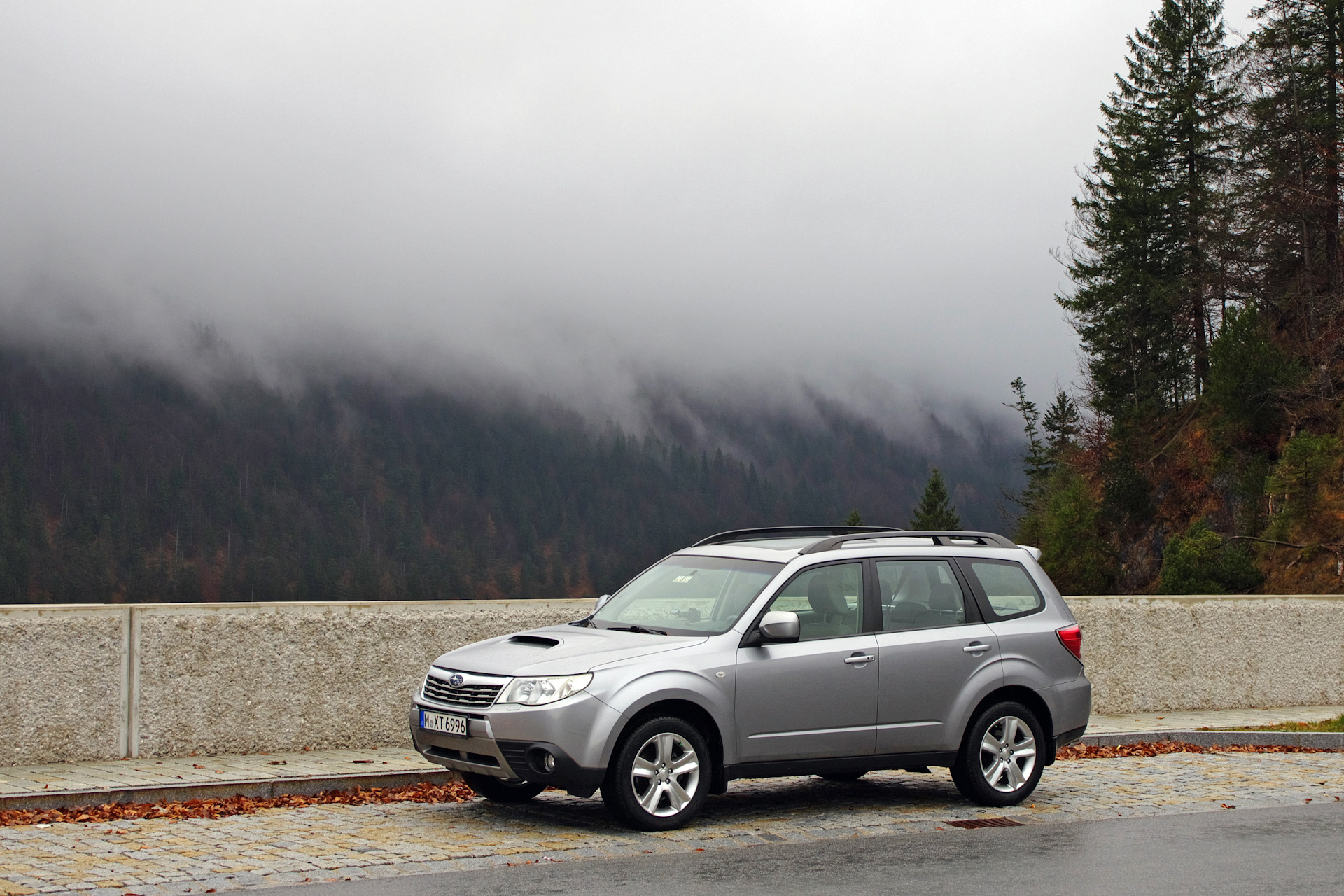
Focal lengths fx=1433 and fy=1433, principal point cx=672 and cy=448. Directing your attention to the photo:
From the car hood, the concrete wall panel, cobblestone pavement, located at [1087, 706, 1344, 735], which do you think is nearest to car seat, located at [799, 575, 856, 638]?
the car hood

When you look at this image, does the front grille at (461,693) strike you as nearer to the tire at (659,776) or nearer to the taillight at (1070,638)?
the tire at (659,776)

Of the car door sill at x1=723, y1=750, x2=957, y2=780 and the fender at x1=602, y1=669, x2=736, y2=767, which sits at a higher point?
the fender at x1=602, y1=669, x2=736, y2=767

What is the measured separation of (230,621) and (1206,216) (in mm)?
50587

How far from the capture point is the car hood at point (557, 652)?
27.2ft

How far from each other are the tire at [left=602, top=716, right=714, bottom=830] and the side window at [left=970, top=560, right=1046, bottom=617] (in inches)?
97.9

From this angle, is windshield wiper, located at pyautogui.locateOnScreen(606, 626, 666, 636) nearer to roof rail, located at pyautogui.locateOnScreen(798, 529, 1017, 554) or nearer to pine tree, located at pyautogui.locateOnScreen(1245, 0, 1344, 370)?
roof rail, located at pyautogui.locateOnScreen(798, 529, 1017, 554)

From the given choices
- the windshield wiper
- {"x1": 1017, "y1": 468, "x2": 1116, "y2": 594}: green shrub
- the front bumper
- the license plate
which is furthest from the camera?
{"x1": 1017, "y1": 468, "x2": 1116, "y2": 594}: green shrub

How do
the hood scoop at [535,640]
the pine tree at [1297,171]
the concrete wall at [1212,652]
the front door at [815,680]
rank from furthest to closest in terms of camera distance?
the pine tree at [1297,171]
the concrete wall at [1212,652]
the hood scoop at [535,640]
the front door at [815,680]

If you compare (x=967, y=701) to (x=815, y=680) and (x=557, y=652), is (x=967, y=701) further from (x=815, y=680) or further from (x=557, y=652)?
(x=557, y=652)

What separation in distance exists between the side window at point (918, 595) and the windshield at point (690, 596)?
779mm

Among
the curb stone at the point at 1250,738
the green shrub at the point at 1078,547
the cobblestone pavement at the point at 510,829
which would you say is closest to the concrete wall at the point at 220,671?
the cobblestone pavement at the point at 510,829

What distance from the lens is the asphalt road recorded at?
6.82 m

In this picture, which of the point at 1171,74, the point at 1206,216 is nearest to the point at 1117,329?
the point at 1206,216

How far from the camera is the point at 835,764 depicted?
8883 millimetres
